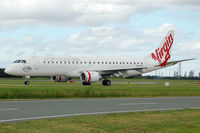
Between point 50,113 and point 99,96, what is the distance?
42.8ft

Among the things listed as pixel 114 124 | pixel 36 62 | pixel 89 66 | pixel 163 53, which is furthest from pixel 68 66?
pixel 114 124

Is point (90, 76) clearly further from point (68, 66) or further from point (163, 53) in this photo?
point (163, 53)

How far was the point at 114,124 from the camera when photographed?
12734 mm

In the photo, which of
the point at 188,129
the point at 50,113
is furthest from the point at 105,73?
the point at 188,129

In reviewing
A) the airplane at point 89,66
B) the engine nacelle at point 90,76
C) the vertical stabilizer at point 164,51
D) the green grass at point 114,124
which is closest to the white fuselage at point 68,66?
the airplane at point 89,66

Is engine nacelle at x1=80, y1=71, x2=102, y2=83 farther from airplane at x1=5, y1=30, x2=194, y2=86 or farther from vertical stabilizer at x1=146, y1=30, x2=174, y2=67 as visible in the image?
vertical stabilizer at x1=146, y1=30, x2=174, y2=67

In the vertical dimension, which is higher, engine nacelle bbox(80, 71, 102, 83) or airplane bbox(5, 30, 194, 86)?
airplane bbox(5, 30, 194, 86)

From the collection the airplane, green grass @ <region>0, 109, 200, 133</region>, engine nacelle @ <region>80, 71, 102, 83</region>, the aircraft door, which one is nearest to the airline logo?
the airplane

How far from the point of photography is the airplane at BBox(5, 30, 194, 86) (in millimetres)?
48094

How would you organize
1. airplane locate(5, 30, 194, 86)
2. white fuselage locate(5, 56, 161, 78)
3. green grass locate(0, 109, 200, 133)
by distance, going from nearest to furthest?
green grass locate(0, 109, 200, 133) → white fuselage locate(5, 56, 161, 78) → airplane locate(5, 30, 194, 86)

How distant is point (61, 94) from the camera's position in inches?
1081

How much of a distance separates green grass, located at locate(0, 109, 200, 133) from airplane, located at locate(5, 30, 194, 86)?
33.6 meters

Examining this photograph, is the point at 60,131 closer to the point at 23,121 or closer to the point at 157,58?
the point at 23,121

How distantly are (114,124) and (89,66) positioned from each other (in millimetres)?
39925
